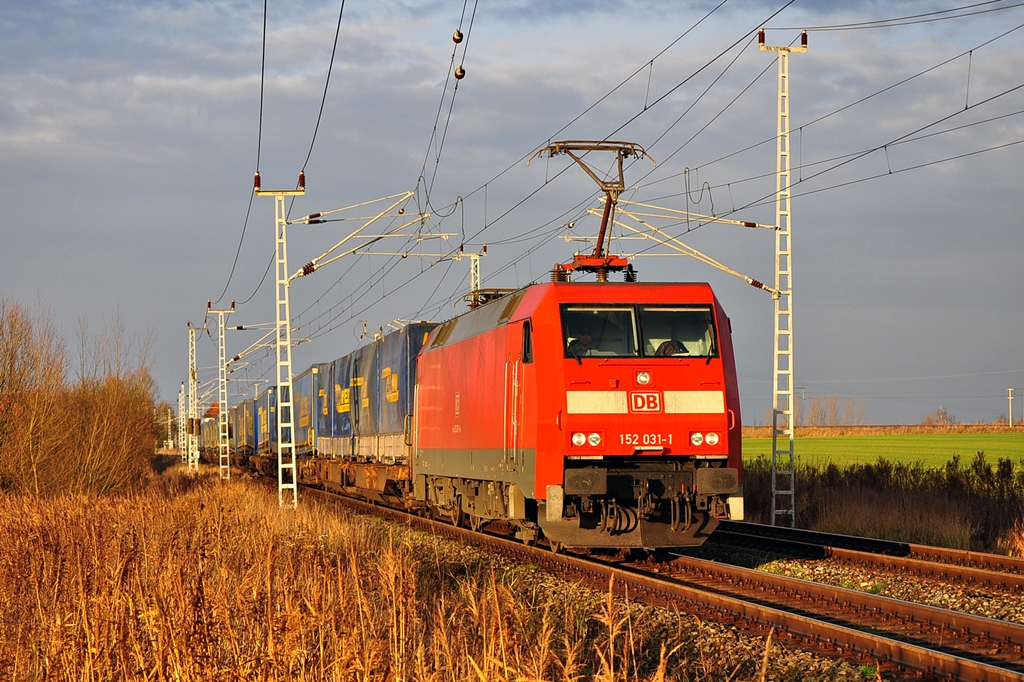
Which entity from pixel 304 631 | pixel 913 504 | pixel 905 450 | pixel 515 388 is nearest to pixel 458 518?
pixel 515 388

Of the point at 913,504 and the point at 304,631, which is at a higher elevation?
the point at 304,631

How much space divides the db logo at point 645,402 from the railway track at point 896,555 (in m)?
3.90

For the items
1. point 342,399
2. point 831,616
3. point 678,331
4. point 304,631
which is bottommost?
point 831,616

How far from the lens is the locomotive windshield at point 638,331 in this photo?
44.5ft

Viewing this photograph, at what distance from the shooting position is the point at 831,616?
35.5ft

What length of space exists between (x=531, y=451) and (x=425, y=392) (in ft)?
26.9

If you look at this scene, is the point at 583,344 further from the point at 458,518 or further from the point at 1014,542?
the point at 1014,542

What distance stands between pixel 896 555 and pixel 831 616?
5.63 m

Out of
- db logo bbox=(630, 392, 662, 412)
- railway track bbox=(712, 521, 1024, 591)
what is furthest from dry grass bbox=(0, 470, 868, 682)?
railway track bbox=(712, 521, 1024, 591)

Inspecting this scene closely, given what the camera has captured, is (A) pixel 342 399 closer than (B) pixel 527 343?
No

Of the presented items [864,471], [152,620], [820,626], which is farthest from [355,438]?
[152,620]

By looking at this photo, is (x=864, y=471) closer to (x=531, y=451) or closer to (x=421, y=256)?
(x=421, y=256)

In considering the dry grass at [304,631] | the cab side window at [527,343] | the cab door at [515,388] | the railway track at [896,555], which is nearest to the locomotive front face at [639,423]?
the cab side window at [527,343]

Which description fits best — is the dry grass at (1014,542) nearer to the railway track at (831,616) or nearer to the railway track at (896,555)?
the railway track at (896,555)
